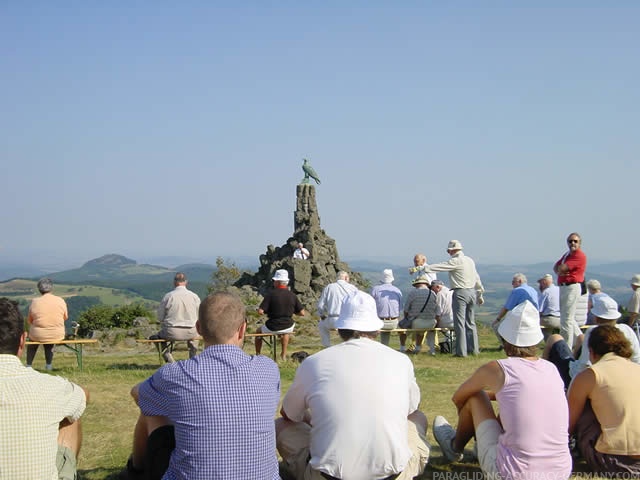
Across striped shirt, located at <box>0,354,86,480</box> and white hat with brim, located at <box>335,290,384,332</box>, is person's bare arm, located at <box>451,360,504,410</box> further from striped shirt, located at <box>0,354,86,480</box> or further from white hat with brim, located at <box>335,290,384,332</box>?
striped shirt, located at <box>0,354,86,480</box>

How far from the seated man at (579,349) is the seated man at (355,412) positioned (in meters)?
2.25

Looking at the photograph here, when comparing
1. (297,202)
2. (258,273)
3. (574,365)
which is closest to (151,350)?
(574,365)

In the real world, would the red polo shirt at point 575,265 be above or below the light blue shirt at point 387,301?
above

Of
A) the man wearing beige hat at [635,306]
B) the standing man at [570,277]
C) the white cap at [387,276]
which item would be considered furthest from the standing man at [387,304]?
the man wearing beige hat at [635,306]

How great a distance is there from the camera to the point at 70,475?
15.1ft

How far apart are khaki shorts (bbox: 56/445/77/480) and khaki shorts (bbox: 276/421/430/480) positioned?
4.98ft

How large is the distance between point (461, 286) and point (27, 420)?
10.1 meters

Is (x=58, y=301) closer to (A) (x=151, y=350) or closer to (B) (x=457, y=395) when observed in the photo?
(A) (x=151, y=350)

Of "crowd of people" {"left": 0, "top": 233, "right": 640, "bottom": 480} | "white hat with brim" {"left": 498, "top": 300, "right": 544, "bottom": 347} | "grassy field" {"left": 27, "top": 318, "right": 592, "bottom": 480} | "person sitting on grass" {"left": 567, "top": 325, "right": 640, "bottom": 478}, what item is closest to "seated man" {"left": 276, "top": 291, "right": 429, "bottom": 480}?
"crowd of people" {"left": 0, "top": 233, "right": 640, "bottom": 480}

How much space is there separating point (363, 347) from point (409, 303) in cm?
916

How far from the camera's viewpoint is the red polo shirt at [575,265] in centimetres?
1134

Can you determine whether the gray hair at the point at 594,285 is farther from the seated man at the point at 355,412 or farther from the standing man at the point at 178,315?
the seated man at the point at 355,412

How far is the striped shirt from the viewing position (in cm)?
404

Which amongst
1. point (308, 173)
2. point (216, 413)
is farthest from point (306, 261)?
point (216, 413)
